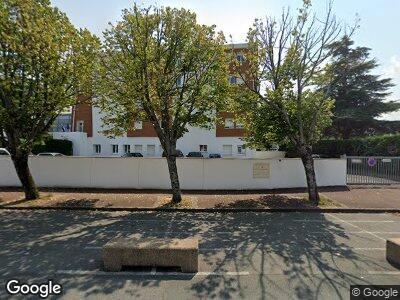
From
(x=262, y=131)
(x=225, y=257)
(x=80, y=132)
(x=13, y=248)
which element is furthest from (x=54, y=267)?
(x=80, y=132)

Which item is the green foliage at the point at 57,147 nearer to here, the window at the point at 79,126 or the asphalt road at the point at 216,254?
the window at the point at 79,126

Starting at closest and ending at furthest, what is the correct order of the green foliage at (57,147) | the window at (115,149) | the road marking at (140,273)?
the road marking at (140,273)
the green foliage at (57,147)
the window at (115,149)

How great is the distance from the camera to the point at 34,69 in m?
12.6

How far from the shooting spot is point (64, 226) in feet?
33.0

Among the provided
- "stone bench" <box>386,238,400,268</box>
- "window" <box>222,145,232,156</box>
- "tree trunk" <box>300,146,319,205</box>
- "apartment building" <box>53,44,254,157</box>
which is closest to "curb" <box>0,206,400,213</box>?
"tree trunk" <box>300,146,319,205</box>

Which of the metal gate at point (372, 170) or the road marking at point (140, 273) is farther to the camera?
the metal gate at point (372, 170)

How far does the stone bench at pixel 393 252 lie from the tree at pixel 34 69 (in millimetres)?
11944

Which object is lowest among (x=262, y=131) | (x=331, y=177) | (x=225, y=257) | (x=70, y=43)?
(x=225, y=257)

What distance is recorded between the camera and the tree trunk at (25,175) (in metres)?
13.6

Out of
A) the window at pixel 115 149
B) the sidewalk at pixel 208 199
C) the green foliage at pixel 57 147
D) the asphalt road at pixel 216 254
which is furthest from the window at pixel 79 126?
the asphalt road at pixel 216 254

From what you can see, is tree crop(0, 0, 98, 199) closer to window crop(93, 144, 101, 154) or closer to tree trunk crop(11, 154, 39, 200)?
tree trunk crop(11, 154, 39, 200)

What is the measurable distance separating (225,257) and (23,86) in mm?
10416

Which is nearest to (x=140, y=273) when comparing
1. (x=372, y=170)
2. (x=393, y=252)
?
(x=393, y=252)

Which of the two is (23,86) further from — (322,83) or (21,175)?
(322,83)
